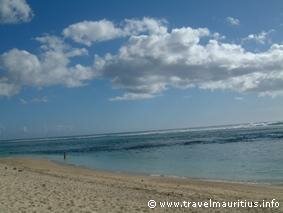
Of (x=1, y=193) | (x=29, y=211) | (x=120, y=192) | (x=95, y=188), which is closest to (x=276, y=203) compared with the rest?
(x=120, y=192)

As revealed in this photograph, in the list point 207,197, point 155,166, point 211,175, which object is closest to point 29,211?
point 207,197

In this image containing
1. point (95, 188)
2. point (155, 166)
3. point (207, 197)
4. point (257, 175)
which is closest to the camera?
point (207, 197)

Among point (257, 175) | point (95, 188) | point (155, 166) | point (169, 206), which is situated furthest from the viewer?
point (155, 166)

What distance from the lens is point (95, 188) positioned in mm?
17094

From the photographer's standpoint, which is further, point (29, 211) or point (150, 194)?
point (150, 194)

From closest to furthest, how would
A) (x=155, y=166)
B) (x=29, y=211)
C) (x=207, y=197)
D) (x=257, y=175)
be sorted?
(x=29, y=211), (x=207, y=197), (x=257, y=175), (x=155, y=166)

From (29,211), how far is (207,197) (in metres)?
7.24

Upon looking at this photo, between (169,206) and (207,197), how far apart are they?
8.59 ft

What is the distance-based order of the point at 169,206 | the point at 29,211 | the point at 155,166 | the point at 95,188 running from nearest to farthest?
the point at 29,211, the point at 169,206, the point at 95,188, the point at 155,166

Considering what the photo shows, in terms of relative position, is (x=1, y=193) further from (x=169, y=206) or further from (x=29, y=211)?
(x=169, y=206)

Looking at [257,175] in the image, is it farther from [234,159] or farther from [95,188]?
[95,188]

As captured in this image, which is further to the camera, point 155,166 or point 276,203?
point 155,166

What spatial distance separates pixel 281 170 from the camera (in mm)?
26828

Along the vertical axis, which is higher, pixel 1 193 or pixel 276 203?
pixel 1 193
